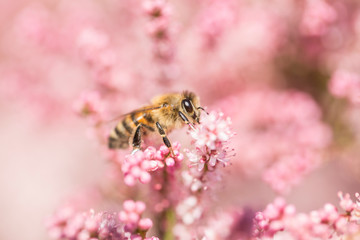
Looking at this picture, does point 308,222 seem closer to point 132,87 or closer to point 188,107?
point 188,107

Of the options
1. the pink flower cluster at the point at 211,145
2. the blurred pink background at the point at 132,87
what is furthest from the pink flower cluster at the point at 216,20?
the pink flower cluster at the point at 211,145

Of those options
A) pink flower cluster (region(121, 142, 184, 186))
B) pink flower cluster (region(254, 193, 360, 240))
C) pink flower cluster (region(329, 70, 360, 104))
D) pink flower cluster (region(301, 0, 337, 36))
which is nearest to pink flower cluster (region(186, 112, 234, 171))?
pink flower cluster (region(121, 142, 184, 186))

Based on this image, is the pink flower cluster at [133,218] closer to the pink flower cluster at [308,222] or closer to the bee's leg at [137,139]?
the pink flower cluster at [308,222]

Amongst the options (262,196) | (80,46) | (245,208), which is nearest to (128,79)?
(80,46)

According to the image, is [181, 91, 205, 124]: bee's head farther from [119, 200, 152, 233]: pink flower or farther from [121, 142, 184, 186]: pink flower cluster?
[119, 200, 152, 233]: pink flower

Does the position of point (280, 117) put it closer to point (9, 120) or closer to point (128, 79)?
point (128, 79)
